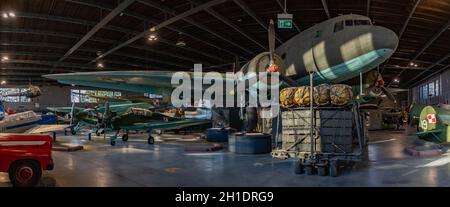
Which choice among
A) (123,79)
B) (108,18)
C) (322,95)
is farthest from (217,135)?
(322,95)

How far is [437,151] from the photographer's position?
38.5 feet

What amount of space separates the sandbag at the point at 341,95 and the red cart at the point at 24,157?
685 cm

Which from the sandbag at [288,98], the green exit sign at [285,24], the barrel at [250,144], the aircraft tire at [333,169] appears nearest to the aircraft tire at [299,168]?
the aircraft tire at [333,169]

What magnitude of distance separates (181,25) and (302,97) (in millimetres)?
14075

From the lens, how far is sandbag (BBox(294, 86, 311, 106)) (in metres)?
8.52

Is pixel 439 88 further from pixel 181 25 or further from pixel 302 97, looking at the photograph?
pixel 302 97

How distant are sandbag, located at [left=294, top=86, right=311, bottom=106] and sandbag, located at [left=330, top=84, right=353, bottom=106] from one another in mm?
631

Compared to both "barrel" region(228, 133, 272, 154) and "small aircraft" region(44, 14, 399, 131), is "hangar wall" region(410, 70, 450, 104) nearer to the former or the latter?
"small aircraft" region(44, 14, 399, 131)

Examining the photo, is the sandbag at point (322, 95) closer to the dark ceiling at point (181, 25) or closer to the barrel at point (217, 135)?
the dark ceiling at point (181, 25)

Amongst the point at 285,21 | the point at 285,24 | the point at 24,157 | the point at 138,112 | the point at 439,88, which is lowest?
the point at 24,157

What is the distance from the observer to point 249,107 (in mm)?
15281

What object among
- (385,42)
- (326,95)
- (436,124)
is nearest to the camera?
(326,95)

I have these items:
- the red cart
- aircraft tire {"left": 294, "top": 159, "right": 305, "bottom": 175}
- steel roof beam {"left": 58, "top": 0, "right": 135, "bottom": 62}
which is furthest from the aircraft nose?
steel roof beam {"left": 58, "top": 0, "right": 135, "bottom": 62}
